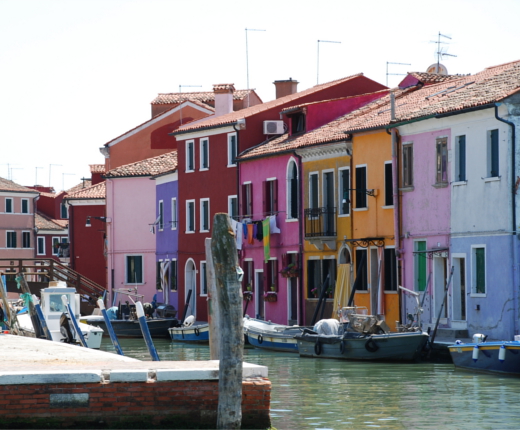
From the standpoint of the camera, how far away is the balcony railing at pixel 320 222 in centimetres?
3484

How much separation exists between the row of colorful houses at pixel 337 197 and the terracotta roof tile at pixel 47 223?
1192 inches

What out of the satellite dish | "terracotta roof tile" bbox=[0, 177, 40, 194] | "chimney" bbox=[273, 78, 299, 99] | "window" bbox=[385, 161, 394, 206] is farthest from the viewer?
"terracotta roof tile" bbox=[0, 177, 40, 194]

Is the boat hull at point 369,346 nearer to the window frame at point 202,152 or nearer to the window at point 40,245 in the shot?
the window frame at point 202,152

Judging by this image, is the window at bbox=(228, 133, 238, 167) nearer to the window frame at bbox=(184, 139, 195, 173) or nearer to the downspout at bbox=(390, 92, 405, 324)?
the window frame at bbox=(184, 139, 195, 173)

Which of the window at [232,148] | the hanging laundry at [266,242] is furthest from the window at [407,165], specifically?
the window at [232,148]

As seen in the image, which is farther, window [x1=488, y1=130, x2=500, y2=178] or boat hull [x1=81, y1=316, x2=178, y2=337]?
boat hull [x1=81, y1=316, x2=178, y2=337]

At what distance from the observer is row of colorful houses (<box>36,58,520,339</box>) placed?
2748cm

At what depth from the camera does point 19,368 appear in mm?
14281

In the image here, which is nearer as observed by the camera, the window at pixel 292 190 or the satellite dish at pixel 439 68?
the window at pixel 292 190

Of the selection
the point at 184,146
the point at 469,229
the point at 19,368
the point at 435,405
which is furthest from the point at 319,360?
the point at 184,146

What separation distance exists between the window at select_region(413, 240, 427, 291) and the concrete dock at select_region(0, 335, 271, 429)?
16.6m

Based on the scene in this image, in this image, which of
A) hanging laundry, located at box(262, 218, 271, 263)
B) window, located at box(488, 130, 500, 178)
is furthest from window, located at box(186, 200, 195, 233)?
window, located at box(488, 130, 500, 178)

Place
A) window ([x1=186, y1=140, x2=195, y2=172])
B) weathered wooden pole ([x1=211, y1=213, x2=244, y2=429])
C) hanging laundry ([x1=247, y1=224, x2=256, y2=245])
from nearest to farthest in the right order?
weathered wooden pole ([x1=211, y1=213, x2=244, y2=429]) → hanging laundry ([x1=247, y1=224, x2=256, y2=245]) → window ([x1=186, y1=140, x2=195, y2=172])

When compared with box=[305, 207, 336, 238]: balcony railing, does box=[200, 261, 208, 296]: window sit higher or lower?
lower
